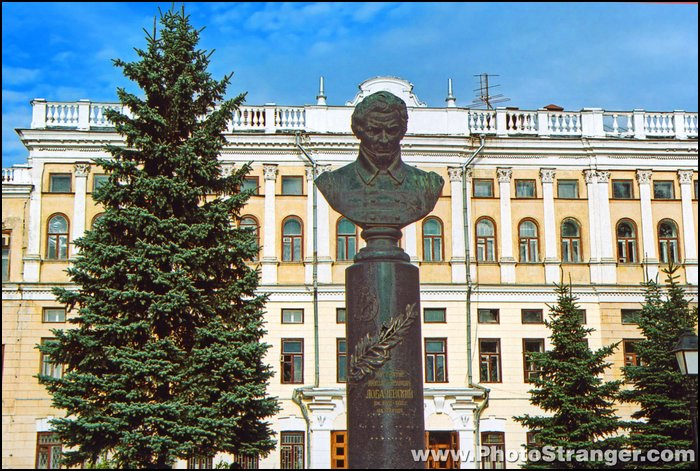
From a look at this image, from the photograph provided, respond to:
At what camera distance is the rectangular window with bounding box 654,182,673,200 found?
29.9 meters

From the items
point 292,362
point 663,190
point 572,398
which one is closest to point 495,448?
point 292,362

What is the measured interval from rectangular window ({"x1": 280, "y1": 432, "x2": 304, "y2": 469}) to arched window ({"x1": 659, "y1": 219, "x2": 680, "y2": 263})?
41.8 ft

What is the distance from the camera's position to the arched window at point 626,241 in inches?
1162

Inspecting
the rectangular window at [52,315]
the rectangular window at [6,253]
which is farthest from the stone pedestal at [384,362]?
the rectangular window at [6,253]

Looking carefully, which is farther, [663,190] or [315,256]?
[663,190]

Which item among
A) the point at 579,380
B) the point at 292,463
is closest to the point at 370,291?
the point at 579,380

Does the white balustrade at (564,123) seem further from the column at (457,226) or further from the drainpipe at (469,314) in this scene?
the column at (457,226)

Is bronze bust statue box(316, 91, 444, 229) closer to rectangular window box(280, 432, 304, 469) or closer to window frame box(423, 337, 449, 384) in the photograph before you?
rectangular window box(280, 432, 304, 469)

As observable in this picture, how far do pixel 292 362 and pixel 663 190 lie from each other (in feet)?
43.2

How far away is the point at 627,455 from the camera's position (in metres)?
19.6

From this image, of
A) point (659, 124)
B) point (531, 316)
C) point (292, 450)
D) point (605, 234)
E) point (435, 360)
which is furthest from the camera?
point (659, 124)

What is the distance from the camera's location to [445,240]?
2917cm

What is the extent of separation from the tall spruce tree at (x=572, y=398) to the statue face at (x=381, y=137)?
1093 centimetres

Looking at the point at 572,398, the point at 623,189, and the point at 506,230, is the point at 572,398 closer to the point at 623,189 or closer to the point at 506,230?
the point at 506,230
